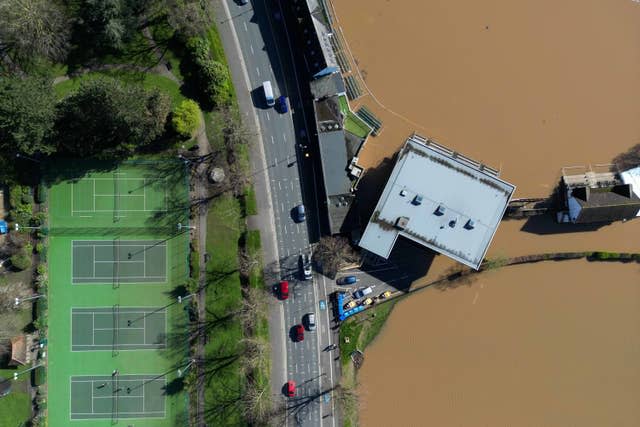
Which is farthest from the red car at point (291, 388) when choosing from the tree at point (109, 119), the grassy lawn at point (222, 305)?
the tree at point (109, 119)

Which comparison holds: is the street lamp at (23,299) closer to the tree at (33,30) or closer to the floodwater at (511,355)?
the tree at (33,30)

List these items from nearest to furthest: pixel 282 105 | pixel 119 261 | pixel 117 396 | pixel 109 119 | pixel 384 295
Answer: pixel 109 119
pixel 119 261
pixel 117 396
pixel 282 105
pixel 384 295

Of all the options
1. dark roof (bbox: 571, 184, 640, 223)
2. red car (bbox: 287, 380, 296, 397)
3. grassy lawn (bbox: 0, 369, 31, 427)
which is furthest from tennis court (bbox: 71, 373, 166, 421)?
dark roof (bbox: 571, 184, 640, 223)

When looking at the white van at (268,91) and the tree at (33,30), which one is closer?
the tree at (33,30)

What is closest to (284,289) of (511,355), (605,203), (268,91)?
(268,91)

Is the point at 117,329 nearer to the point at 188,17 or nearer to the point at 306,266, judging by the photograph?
the point at 306,266

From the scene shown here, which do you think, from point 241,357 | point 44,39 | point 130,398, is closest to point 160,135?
point 44,39
